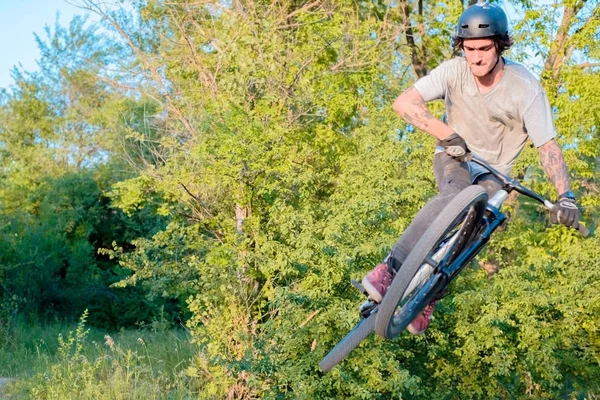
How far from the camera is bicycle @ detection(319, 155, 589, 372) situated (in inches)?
173

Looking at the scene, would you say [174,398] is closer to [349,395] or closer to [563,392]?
[349,395]

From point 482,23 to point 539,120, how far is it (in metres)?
0.69

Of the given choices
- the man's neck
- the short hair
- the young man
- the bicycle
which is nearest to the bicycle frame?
the bicycle

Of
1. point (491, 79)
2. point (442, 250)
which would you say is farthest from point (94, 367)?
point (491, 79)

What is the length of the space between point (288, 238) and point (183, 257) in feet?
7.81

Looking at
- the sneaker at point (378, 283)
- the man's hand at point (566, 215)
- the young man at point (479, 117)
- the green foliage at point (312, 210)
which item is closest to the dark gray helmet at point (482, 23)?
the young man at point (479, 117)

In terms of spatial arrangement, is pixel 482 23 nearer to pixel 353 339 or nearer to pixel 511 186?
pixel 511 186

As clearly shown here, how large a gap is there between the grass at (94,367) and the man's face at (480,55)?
5402 mm

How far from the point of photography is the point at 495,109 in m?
4.75

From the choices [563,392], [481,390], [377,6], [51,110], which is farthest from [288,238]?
[51,110]

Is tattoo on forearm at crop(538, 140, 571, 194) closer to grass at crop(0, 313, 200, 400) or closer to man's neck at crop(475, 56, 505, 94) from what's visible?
man's neck at crop(475, 56, 505, 94)

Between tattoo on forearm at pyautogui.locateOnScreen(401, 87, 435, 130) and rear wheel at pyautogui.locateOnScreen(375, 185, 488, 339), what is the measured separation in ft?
1.47

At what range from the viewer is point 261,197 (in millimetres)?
11953

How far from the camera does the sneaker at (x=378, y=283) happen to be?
4.84 m
